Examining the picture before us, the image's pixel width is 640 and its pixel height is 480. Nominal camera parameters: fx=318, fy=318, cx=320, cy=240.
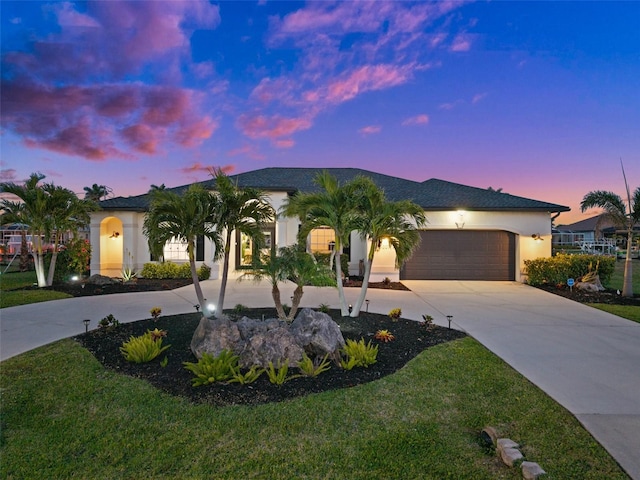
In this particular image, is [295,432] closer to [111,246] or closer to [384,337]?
[384,337]

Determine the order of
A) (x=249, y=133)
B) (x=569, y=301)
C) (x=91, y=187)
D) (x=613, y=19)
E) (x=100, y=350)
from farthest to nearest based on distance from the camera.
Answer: (x=91, y=187)
(x=249, y=133)
(x=569, y=301)
(x=613, y=19)
(x=100, y=350)

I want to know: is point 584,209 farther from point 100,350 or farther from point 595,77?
Result: point 100,350

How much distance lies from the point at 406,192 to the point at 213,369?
45.6 ft

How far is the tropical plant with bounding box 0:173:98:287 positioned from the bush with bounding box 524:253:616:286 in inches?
710

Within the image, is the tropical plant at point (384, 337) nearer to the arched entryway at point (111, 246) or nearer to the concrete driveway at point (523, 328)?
the concrete driveway at point (523, 328)

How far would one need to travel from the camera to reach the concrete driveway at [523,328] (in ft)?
12.2

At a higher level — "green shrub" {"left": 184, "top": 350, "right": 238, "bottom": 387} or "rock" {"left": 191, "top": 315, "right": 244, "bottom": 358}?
"rock" {"left": 191, "top": 315, "right": 244, "bottom": 358}

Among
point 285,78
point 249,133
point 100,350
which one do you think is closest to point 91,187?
point 249,133

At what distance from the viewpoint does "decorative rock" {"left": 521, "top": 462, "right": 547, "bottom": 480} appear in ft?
8.30

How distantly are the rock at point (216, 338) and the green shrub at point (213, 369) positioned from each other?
0.31 m

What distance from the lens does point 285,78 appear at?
12.1 metres

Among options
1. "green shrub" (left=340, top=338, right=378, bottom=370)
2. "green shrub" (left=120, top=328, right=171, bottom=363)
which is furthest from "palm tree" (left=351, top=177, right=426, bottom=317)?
"green shrub" (left=120, top=328, right=171, bottom=363)

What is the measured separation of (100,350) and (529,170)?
18.9m

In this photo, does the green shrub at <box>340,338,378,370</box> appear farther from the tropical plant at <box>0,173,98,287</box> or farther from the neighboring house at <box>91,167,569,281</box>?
the tropical plant at <box>0,173,98,287</box>
